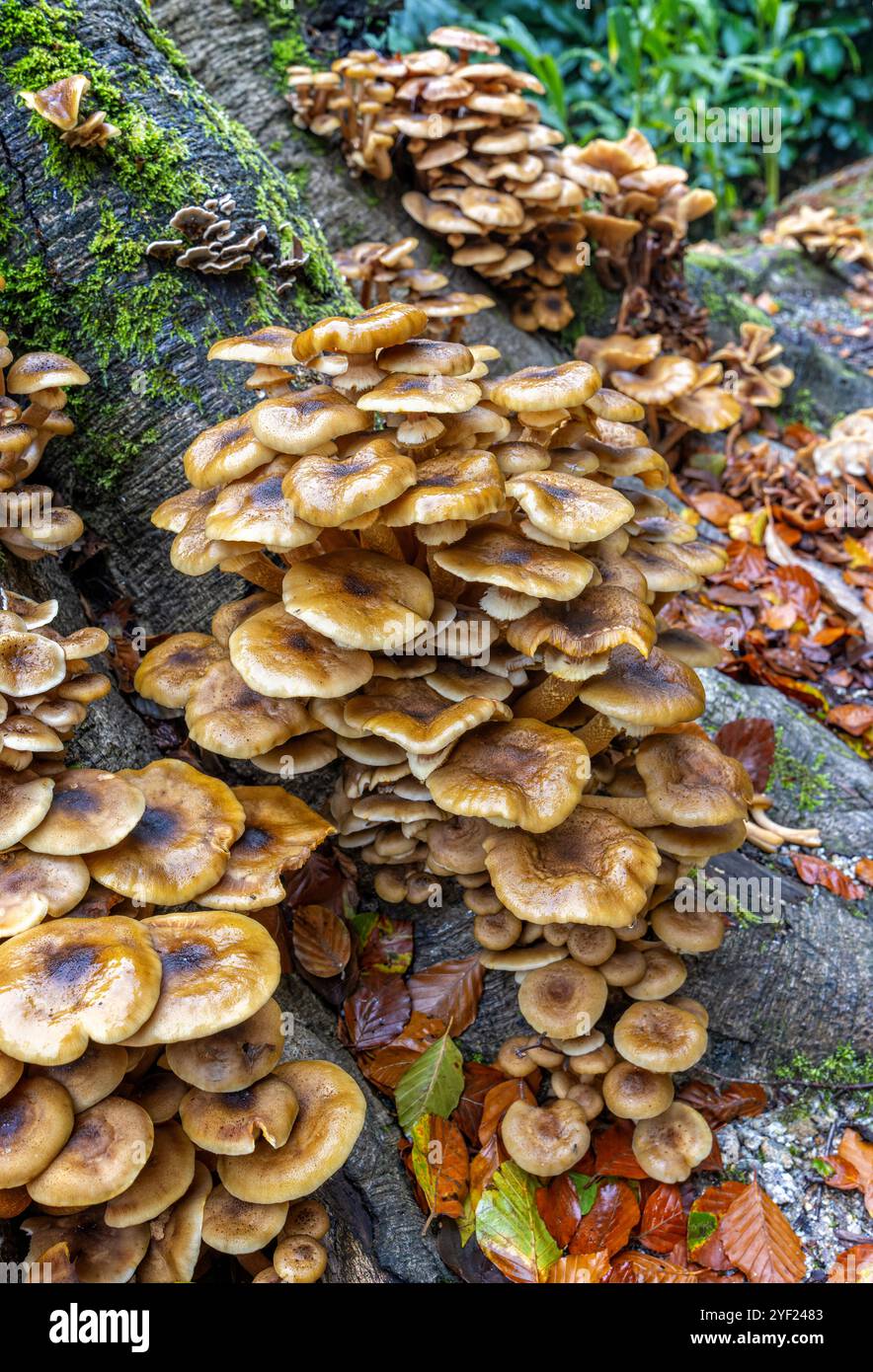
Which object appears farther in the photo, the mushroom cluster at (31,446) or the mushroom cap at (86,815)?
the mushroom cluster at (31,446)

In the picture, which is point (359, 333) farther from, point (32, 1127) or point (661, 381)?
point (661, 381)

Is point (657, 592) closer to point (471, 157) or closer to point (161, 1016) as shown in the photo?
point (161, 1016)

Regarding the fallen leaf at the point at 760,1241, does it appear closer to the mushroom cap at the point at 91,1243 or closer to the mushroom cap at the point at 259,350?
the mushroom cap at the point at 91,1243

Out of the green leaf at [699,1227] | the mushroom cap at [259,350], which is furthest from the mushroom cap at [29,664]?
the green leaf at [699,1227]

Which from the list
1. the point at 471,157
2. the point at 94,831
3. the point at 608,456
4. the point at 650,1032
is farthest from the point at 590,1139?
the point at 471,157

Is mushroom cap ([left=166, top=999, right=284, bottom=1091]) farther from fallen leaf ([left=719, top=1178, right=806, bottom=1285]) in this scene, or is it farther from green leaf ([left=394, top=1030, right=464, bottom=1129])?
fallen leaf ([left=719, top=1178, right=806, bottom=1285])

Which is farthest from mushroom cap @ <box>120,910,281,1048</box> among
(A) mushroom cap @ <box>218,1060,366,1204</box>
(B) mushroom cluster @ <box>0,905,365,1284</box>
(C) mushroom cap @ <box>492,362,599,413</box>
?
(C) mushroom cap @ <box>492,362,599,413</box>

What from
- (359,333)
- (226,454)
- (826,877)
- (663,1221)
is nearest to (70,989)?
(226,454)
